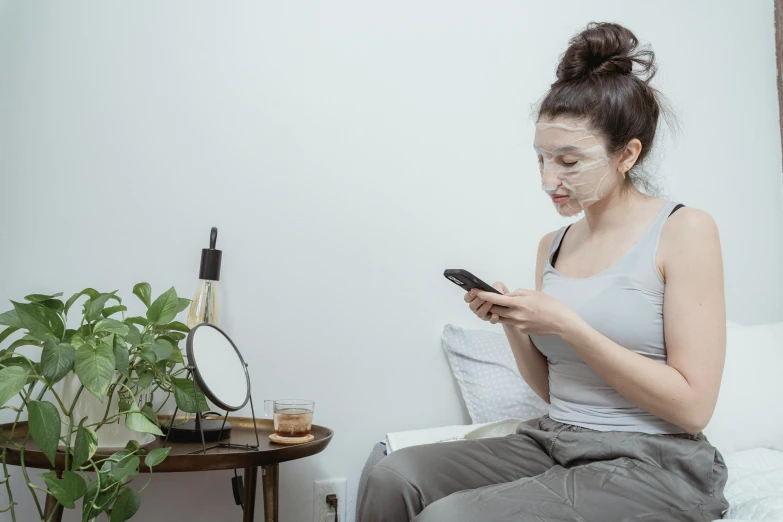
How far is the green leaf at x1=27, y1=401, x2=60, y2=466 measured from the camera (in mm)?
880

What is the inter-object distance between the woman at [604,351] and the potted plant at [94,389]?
357 millimetres

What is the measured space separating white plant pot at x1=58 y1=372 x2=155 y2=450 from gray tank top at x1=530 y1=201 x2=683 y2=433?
704 millimetres

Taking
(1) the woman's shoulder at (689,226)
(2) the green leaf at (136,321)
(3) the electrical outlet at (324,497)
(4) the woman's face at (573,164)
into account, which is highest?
(4) the woman's face at (573,164)

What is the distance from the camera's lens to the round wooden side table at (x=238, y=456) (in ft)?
3.35

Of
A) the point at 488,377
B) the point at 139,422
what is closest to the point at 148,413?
the point at 139,422

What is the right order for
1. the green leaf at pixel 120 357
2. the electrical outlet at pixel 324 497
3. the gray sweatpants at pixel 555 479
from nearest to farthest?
the gray sweatpants at pixel 555 479
the green leaf at pixel 120 357
the electrical outlet at pixel 324 497

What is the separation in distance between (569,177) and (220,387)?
0.68 metres

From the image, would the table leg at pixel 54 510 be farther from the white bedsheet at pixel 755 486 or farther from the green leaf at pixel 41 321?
the white bedsheet at pixel 755 486

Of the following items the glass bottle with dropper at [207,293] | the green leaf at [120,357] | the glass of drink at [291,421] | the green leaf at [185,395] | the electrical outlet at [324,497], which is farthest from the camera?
the electrical outlet at [324,497]

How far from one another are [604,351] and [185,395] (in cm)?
65

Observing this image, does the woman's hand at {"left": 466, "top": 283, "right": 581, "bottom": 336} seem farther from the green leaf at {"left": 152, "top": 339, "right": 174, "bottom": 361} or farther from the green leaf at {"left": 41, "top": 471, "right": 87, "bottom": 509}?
the green leaf at {"left": 41, "top": 471, "right": 87, "bottom": 509}

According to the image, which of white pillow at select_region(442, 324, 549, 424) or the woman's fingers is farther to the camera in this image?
white pillow at select_region(442, 324, 549, 424)

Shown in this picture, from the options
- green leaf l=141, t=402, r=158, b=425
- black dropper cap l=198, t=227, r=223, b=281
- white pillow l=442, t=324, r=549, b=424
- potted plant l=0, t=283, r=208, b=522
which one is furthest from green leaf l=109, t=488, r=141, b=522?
white pillow l=442, t=324, r=549, b=424

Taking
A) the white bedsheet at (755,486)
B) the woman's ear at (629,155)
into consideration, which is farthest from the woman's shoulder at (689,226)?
the white bedsheet at (755,486)
